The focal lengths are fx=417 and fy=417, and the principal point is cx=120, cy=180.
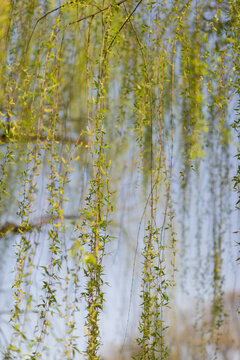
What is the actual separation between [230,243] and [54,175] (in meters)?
1.28

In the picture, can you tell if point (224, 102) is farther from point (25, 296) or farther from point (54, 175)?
point (25, 296)

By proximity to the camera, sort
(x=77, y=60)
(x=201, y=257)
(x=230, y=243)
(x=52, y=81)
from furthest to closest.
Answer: (x=201, y=257), (x=230, y=243), (x=77, y=60), (x=52, y=81)

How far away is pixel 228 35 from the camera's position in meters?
1.33

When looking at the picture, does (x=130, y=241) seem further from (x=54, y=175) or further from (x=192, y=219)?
(x=54, y=175)

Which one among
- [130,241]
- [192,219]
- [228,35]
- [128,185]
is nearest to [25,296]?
[128,185]

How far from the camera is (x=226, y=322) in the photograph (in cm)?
220

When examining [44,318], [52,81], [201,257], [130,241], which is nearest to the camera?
[44,318]

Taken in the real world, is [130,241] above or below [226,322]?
above

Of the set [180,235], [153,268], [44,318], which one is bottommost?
[44,318]

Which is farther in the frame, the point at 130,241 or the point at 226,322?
the point at 130,241

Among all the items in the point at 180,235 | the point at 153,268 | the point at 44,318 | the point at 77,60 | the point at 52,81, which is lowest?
the point at 44,318

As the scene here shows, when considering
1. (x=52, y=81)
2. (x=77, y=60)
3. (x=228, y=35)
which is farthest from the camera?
(x=77, y=60)

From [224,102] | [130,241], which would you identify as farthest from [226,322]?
[224,102]

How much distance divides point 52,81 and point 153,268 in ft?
2.01
